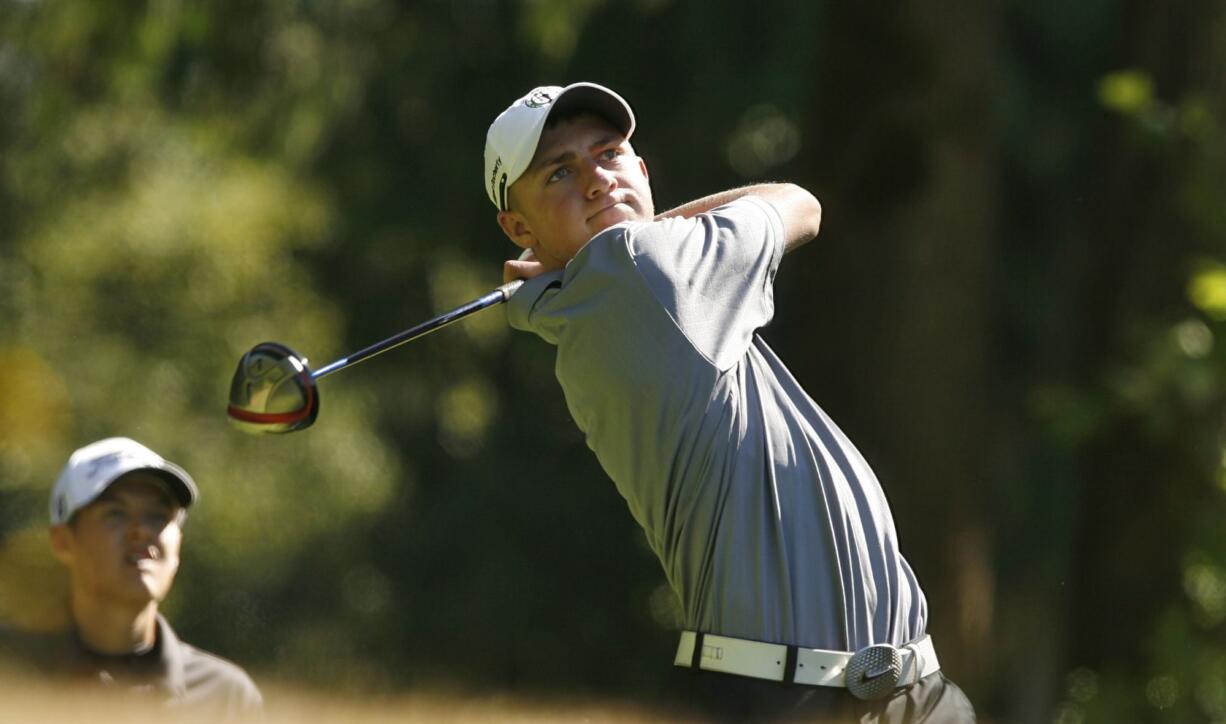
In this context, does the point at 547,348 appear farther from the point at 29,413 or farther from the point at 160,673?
the point at 160,673

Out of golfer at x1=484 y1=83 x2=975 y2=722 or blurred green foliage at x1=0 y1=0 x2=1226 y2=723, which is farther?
blurred green foliage at x1=0 y1=0 x2=1226 y2=723

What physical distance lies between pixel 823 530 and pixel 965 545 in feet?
17.8

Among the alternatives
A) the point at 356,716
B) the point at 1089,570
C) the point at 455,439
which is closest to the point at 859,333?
the point at 1089,570

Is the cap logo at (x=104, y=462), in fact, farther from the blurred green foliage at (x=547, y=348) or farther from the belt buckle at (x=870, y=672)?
the belt buckle at (x=870, y=672)

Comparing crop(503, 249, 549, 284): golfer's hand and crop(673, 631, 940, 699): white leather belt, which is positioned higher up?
crop(503, 249, 549, 284): golfer's hand

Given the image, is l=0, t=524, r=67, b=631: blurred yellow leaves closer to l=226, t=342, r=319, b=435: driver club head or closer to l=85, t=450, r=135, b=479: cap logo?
l=85, t=450, r=135, b=479: cap logo

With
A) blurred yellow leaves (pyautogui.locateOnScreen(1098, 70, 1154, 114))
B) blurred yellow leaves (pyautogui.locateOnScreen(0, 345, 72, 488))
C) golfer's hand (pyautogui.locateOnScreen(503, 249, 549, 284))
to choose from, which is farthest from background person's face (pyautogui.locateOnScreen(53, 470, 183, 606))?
blurred yellow leaves (pyautogui.locateOnScreen(0, 345, 72, 488))

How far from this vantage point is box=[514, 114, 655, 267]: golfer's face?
14.1 ft

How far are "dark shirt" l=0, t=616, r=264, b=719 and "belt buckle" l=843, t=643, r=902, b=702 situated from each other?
1993 mm

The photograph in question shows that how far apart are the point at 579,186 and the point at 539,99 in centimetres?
22

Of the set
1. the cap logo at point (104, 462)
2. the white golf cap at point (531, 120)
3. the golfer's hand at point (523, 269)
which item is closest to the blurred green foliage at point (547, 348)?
the cap logo at point (104, 462)

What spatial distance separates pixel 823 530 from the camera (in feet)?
12.9

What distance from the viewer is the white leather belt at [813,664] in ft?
12.8

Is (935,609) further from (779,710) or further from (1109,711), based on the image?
(779,710)
